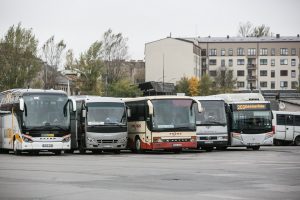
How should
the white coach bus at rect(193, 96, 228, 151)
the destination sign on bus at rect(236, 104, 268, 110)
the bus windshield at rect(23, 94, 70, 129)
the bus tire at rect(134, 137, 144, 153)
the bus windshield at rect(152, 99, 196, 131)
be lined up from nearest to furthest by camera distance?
the bus windshield at rect(23, 94, 70, 129) → the bus windshield at rect(152, 99, 196, 131) → the bus tire at rect(134, 137, 144, 153) → the white coach bus at rect(193, 96, 228, 151) → the destination sign on bus at rect(236, 104, 268, 110)

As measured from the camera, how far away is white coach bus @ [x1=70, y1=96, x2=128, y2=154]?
3794cm

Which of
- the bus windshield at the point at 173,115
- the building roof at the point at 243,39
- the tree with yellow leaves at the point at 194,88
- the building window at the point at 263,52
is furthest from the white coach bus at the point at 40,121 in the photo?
the building window at the point at 263,52

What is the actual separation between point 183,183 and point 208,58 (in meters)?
146

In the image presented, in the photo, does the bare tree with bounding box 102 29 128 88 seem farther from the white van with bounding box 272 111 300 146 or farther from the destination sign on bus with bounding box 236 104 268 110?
the destination sign on bus with bounding box 236 104 268 110

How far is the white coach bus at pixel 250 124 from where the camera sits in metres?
42.5

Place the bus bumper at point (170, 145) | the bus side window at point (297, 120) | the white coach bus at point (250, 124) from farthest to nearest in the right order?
the bus side window at point (297, 120) → the white coach bus at point (250, 124) → the bus bumper at point (170, 145)

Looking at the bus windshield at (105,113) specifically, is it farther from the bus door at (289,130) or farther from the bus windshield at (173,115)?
the bus door at (289,130)

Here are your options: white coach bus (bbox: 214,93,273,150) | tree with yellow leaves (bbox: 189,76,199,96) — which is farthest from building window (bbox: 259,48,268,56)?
white coach bus (bbox: 214,93,273,150)

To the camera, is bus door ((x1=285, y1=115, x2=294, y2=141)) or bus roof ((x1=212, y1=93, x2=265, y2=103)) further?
bus door ((x1=285, y1=115, x2=294, y2=141))

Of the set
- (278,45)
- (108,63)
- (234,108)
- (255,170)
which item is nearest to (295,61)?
(278,45)

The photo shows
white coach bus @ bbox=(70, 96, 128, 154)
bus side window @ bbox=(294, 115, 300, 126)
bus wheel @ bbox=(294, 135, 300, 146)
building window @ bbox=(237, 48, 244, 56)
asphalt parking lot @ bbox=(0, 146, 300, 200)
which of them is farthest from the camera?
building window @ bbox=(237, 48, 244, 56)

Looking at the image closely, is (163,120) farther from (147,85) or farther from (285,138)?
(147,85)

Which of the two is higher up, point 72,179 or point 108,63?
point 108,63

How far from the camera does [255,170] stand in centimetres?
2300
